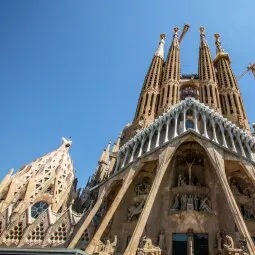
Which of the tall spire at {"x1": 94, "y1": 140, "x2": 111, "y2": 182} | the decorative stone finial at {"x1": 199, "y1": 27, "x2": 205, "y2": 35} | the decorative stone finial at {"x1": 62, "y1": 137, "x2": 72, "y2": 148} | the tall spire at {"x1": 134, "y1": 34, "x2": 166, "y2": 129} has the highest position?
the decorative stone finial at {"x1": 199, "y1": 27, "x2": 205, "y2": 35}

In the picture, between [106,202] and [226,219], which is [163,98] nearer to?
[106,202]

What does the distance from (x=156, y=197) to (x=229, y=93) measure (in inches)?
601

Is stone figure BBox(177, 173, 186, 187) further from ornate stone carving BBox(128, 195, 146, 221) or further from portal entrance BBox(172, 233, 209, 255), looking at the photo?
portal entrance BBox(172, 233, 209, 255)

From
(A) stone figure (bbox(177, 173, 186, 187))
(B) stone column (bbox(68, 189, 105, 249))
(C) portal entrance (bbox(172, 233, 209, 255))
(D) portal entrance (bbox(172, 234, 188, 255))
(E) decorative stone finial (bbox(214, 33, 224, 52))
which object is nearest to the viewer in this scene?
(B) stone column (bbox(68, 189, 105, 249))

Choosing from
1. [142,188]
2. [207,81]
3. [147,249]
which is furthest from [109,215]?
[207,81]

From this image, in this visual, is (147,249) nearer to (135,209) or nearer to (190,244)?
(190,244)

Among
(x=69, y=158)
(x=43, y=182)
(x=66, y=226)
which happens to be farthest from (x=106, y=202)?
(x=69, y=158)

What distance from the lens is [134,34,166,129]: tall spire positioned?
77.3ft

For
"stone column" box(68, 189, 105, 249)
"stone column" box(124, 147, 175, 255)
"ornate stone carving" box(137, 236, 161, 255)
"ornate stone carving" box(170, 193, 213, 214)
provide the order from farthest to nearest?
1. "ornate stone carving" box(170, 193, 213, 214)
2. "stone column" box(68, 189, 105, 249)
3. "ornate stone carving" box(137, 236, 161, 255)
4. "stone column" box(124, 147, 175, 255)

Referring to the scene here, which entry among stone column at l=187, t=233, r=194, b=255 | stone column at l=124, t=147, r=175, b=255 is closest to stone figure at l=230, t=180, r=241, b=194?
stone column at l=187, t=233, r=194, b=255

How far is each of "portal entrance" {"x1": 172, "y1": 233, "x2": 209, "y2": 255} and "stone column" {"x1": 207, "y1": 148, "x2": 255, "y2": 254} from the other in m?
2.38

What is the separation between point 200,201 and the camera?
14953 millimetres

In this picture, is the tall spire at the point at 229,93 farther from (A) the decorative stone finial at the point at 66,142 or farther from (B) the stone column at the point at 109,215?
(A) the decorative stone finial at the point at 66,142

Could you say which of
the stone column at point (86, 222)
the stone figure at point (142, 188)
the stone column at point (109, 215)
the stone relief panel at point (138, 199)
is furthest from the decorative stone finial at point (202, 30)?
the stone column at point (86, 222)
